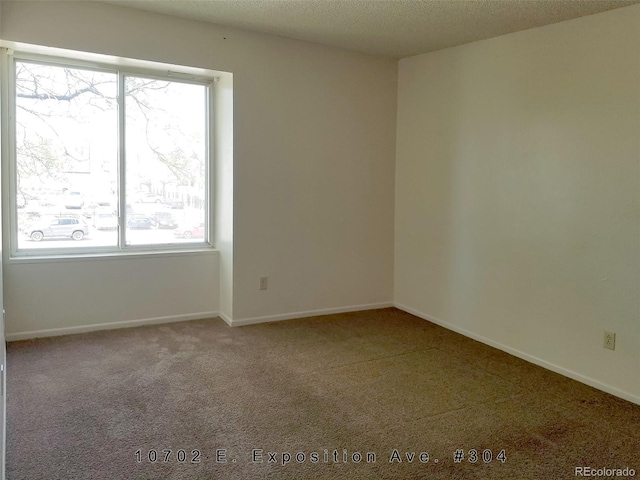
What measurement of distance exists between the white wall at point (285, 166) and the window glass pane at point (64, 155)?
310 millimetres

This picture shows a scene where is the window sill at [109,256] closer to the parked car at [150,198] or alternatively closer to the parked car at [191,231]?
the parked car at [191,231]

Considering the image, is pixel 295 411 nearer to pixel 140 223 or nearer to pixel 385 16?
pixel 140 223

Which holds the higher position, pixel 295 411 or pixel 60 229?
pixel 60 229

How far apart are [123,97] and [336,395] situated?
9.64ft

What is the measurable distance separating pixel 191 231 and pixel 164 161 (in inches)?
26.2

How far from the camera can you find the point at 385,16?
346 cm

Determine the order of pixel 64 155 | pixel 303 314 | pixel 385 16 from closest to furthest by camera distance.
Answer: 1. pixel 385 16
2. pixel 64 155
3. pixel 303 314

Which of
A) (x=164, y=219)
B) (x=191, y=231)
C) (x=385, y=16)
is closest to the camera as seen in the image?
(x=385, y=16)

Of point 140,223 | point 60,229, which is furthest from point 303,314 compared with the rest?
point 60,229

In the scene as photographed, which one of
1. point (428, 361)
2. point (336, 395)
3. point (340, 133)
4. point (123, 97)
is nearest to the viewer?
point (336, 395)

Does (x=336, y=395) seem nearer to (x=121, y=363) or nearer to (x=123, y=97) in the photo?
(x=121, y=363)

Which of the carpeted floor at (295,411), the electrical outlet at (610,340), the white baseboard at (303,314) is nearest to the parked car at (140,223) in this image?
the carpeted floor at (295,411)

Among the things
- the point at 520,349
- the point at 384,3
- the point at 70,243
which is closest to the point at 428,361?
the point at 520,349

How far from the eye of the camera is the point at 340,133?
14.9ft
